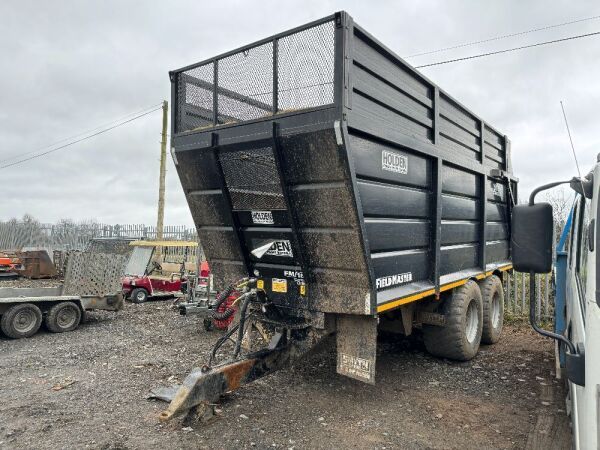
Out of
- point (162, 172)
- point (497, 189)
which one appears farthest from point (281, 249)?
point (162, 172)

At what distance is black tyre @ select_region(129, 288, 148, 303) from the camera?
10.3 meters

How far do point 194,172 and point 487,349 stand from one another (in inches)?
184

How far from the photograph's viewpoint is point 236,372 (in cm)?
361

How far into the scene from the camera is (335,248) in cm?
354

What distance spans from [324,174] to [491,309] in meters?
3.93

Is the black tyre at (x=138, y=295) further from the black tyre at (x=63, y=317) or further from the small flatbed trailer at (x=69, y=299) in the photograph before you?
the black tyre at (x=63, y=317)

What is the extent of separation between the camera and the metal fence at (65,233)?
2233cm

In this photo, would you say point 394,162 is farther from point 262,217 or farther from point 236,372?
point 236,372

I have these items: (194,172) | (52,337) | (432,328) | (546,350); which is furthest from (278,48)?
(52,337)

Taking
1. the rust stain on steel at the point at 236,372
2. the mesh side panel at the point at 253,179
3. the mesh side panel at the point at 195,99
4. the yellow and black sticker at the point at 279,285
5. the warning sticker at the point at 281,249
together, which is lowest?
the rust stain on steel at the point at 236,372

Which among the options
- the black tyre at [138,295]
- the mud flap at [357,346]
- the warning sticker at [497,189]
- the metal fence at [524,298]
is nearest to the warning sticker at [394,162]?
the mud flap at [357,346]

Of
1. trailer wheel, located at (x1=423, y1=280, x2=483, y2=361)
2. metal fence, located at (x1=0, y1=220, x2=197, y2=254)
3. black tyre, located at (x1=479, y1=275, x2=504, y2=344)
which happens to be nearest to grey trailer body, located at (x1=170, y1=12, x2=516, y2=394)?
trailer wheel, located at (x1=423, y1=280, x2=483, y2=361)

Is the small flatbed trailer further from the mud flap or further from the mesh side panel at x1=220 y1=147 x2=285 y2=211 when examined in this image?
the mud flap

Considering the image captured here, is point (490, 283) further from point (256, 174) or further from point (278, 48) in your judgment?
point (278, 48)
